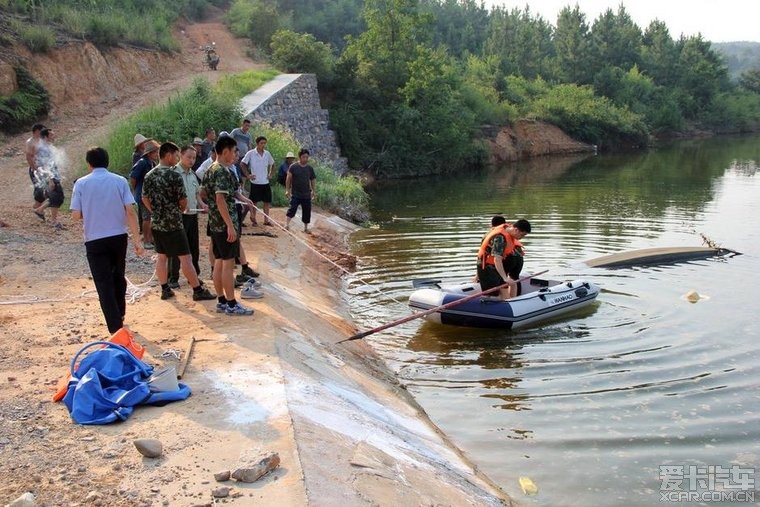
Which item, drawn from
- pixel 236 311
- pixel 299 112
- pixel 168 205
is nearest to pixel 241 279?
pixel 236 311

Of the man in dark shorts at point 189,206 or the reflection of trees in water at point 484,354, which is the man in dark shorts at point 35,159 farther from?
the reflection of trees in water at point 484,354

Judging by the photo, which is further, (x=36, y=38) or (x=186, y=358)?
(x=36, y=38)

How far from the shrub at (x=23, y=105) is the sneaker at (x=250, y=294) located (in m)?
13.9

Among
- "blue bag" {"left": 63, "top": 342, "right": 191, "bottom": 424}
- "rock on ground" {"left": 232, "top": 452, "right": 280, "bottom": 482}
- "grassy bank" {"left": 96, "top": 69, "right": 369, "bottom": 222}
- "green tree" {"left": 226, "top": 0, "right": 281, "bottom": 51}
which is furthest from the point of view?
"green tree" {"left": 226, "top": 0, "right": 281, "bottom": 51}

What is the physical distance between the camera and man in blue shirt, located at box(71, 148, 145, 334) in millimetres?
7055

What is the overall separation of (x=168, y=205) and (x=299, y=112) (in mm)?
21713

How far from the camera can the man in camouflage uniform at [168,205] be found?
27.2 ft

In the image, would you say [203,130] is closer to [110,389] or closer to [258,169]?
[258,169]

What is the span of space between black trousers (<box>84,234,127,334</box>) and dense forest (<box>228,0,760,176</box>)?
92.0 ft

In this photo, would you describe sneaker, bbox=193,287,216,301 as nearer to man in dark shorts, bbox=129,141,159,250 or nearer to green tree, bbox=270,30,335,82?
man in dark shorts, bbox=129,141,159,250

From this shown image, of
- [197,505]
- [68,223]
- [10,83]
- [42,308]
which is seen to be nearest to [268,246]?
[68,223]

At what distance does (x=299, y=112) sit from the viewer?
29.4m

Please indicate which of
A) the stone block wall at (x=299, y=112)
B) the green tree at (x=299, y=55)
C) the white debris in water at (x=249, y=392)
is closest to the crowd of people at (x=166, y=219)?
the white debris in water at (x=249, y=392)

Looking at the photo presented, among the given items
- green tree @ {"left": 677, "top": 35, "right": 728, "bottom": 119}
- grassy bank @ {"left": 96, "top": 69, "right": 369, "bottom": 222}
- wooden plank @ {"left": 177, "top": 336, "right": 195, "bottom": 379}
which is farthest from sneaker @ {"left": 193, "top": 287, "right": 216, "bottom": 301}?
green tree @ {"left": 677, "top": 35, "right": 728, "bottom": 119}
